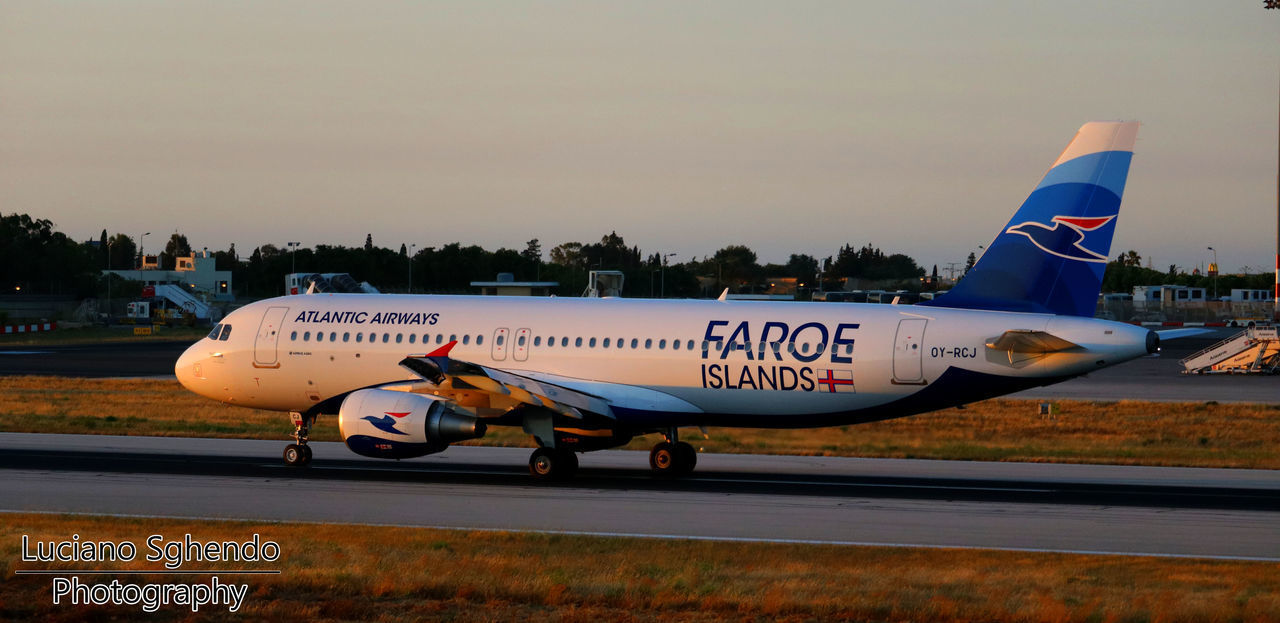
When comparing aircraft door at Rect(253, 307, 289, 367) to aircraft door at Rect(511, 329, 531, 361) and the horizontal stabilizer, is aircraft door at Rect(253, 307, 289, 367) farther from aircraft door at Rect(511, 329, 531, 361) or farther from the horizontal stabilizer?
the horizontal stabilizer

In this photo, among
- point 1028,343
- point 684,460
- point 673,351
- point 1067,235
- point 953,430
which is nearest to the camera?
point 1028,343

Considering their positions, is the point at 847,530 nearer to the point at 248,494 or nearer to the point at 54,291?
the point at 248,494

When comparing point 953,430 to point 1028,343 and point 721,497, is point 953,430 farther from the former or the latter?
→ point 721,497

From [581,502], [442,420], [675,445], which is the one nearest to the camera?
[581,502]

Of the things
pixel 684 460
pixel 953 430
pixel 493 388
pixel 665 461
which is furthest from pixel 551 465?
pixel 953 430

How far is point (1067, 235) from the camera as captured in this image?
2720cm

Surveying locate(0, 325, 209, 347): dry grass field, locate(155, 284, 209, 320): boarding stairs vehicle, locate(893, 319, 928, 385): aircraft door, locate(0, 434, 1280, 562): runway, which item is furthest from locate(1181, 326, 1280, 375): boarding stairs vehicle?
locate(155, 284, 209, 320): boarding stairs vehicle

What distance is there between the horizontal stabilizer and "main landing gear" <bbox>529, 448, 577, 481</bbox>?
8779 millimetres

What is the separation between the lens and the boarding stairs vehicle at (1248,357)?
72.0m

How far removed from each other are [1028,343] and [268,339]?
55.5 ft

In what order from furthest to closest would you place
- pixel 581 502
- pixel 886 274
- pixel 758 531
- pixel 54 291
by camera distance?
1. pixel 54 291
2. pixel 886 274
3. pixel 581 502
4. pixel 758 531

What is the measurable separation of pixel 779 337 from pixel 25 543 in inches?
576

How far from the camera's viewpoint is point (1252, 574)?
17.6 metres

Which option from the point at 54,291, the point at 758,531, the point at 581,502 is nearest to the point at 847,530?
the point at 758,531
